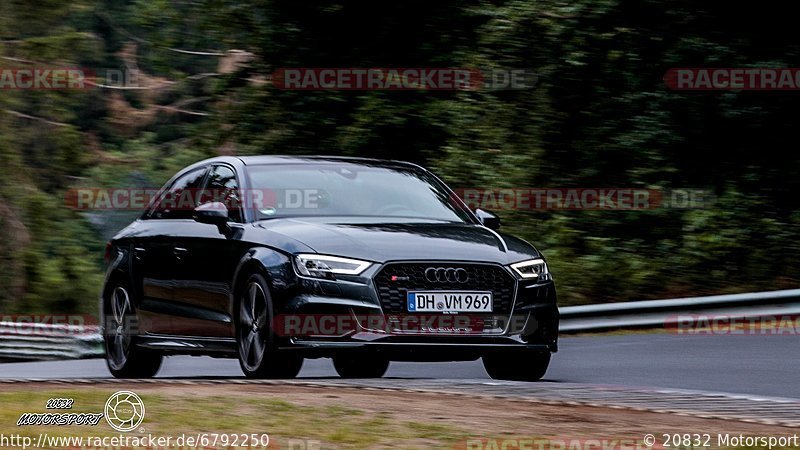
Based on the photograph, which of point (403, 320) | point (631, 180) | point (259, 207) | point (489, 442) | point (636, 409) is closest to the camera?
point (489, 442)

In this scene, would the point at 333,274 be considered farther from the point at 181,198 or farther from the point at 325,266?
the point at 181,198

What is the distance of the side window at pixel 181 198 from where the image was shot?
12367 mm

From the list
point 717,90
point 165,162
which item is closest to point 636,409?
point 717,90

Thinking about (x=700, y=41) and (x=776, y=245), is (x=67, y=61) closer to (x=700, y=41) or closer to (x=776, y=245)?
(x=700, y=41)

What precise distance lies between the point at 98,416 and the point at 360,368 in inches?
192

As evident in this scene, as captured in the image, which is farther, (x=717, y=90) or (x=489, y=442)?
(x=717, y=90)

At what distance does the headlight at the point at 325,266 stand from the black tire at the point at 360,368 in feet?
3.83

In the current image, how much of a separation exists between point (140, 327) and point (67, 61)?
66.3 feet

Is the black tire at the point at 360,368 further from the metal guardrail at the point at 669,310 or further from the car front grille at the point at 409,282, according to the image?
the metal guardrail at the point at 669,310

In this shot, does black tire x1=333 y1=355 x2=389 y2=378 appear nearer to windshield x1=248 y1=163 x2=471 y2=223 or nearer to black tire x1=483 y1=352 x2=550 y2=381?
black tire x1=483 y1=352 x2=550 y2=381

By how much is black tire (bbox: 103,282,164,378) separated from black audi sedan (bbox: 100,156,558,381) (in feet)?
0.32

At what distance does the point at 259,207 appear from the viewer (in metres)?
11.4

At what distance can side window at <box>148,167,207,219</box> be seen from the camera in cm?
1237

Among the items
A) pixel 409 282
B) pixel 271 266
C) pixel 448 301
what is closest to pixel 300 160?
pixel 271 266
